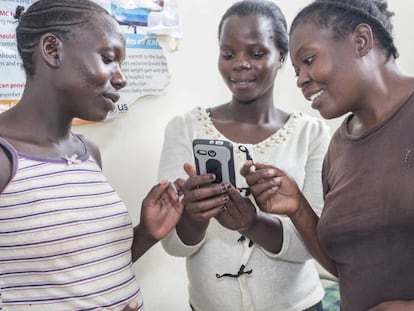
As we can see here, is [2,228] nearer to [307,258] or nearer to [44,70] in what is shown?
[44,70]

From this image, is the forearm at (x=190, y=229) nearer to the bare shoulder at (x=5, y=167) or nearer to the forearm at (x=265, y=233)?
the forearm at (x=265, y=233)

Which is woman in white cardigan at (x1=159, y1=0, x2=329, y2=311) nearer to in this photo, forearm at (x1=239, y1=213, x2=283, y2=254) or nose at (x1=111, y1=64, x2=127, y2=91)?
→ forearm at (x1=239, y1=213, x2=283, y2=254)

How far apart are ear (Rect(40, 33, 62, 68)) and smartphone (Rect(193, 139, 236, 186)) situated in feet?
0.99

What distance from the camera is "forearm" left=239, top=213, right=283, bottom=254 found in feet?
3.23

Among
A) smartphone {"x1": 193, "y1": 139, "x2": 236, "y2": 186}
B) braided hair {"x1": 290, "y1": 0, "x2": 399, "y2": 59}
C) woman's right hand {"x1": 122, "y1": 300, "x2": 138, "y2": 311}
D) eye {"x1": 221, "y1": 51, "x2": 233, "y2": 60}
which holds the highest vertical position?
braided hair {"x1": 290, "y1": 0, "x2": 399, "y2": 59}

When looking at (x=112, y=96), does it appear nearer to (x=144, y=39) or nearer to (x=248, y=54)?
(x=248, y=54)

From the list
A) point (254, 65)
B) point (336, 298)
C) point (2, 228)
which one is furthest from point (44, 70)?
point (336, 298)

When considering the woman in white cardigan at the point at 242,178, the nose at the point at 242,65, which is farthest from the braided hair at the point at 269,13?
the nose at the point at 242,65

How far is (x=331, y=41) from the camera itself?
81 cm

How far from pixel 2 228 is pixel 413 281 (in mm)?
676

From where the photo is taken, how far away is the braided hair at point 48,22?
2.56 ft

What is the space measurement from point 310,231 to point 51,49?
623 mm

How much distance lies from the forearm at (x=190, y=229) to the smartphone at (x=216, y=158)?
13 centimetres

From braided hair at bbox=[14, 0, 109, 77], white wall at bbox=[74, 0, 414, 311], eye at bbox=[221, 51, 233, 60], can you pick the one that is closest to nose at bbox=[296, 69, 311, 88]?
eye at bbox=[221, 51, 233, 60]
